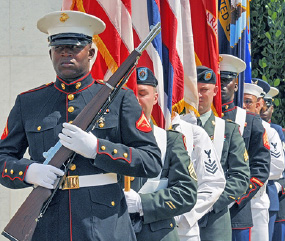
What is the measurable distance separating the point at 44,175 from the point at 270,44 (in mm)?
9578

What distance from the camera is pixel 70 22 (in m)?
4.17

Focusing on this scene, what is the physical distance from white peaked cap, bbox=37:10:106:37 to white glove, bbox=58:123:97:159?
0.58 metres

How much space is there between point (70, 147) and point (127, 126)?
38cm

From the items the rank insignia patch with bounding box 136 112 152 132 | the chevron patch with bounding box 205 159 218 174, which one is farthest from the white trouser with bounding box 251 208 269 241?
the rank insignia patch with bounding box 136 112 152 132

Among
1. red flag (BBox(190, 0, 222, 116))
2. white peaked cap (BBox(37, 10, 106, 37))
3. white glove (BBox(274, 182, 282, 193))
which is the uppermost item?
white peaked cap (BBox(37, 10, 106, 37))

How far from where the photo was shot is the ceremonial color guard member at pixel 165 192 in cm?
497

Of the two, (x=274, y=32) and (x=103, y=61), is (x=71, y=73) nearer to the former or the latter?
(x=103, y=61)

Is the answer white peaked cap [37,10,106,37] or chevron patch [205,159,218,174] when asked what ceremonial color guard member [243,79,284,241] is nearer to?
chevron patch [205,159,218,174]

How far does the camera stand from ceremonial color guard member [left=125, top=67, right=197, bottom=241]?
4.97 meters

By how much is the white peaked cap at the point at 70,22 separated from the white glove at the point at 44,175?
0.77m

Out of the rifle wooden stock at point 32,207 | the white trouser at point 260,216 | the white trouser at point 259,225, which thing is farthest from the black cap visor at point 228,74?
the rifle wooden stock at point 32,207

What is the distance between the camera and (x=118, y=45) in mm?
5906

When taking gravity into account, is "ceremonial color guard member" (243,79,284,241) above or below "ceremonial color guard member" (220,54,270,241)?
below

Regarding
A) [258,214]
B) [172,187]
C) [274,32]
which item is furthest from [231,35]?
[172,187]
